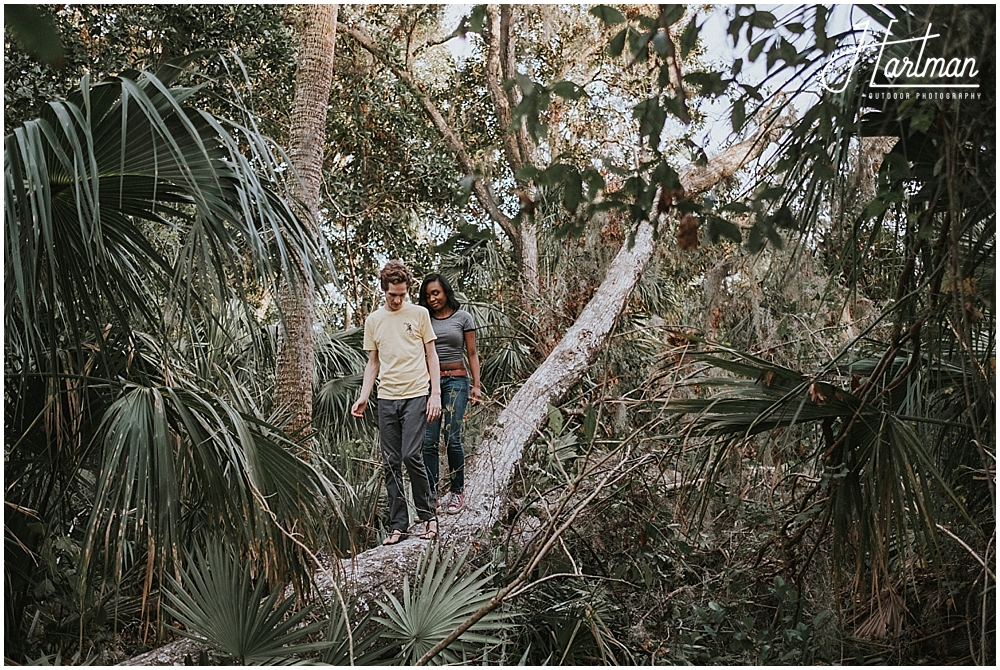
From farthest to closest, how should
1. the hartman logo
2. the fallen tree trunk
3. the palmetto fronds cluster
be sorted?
1. the fallen tree trunk
2. the palmetto fronds cluster
3. the hartman logo

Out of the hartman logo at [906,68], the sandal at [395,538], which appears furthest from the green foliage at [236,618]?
the hartman logo at [906,68]

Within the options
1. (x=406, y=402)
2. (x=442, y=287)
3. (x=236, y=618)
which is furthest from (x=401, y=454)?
(x=236, y=618)

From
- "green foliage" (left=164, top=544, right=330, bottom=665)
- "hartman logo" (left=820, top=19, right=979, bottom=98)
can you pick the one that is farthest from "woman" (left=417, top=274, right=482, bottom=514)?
"hartman logo" (left=820, top=19, right=979, bottom=98)

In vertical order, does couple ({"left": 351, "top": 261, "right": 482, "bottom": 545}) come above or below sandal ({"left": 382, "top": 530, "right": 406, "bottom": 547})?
above

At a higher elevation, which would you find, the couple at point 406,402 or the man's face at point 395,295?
the man's face at point 395,295

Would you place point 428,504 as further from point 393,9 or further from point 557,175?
point 393,9

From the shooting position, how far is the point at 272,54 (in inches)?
277

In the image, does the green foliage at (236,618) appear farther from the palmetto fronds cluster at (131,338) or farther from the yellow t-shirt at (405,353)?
the yellow t-shirt at (405,353)

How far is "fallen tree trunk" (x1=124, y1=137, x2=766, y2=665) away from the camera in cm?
369

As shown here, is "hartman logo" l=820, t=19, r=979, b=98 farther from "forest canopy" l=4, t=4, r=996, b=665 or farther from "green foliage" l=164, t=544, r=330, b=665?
"green foliage" l=164, t=544, r=330, b=665

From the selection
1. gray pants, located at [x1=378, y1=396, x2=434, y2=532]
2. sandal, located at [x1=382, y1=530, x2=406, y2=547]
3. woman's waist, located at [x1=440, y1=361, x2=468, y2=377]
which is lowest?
sandal, located at [x1=382, y1=530, x2=406, y2=547]

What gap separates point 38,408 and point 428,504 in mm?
1857

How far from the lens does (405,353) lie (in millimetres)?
4082

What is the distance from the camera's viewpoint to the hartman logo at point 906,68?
6.33 ft
